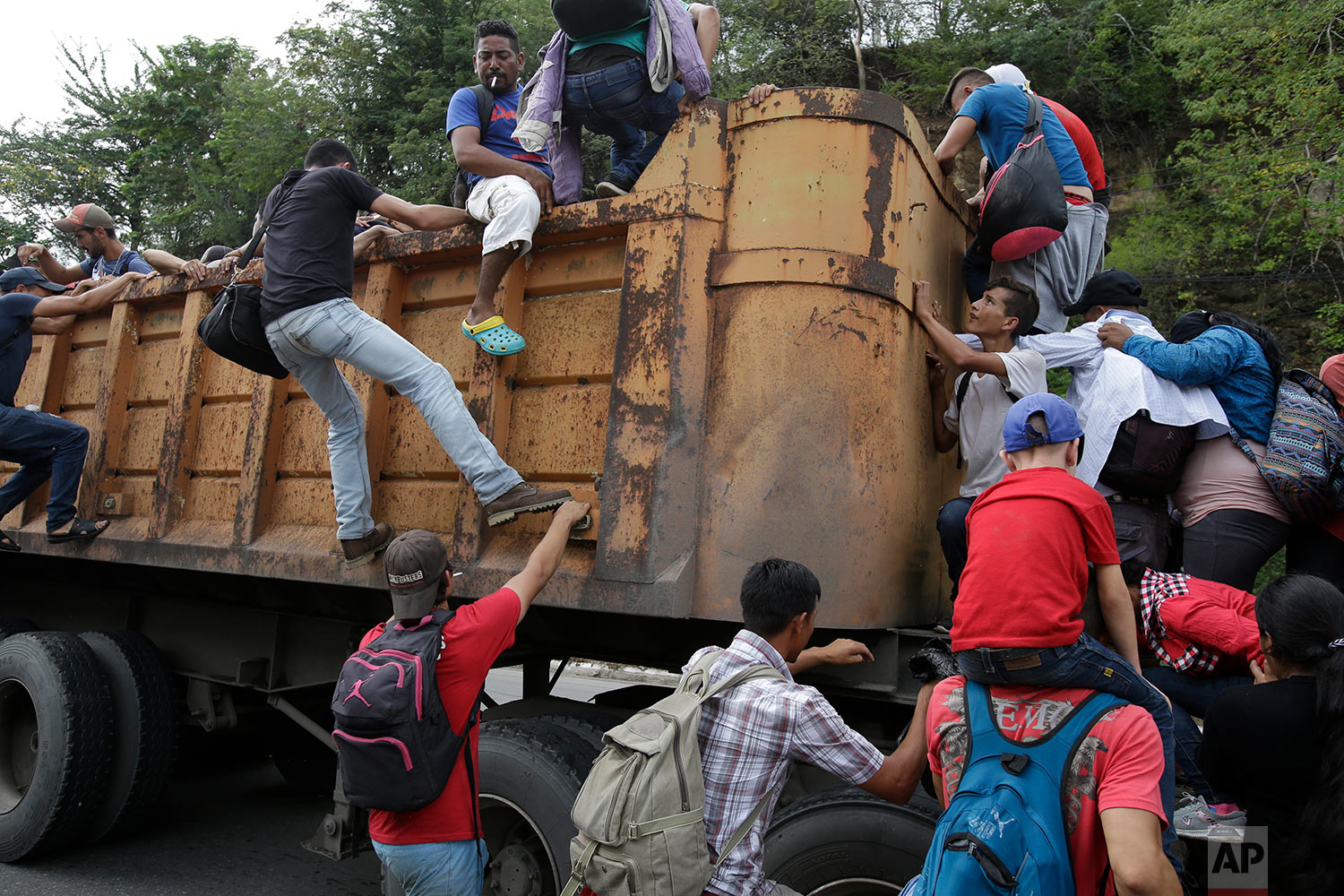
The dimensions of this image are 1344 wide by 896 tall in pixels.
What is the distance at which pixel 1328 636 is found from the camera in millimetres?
1978

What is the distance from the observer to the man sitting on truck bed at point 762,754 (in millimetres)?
2014

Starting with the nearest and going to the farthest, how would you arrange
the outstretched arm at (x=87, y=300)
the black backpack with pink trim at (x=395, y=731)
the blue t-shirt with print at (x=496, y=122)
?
the black backpack with pink trim at (x=395, y=731) → the blue t-shirt with print at (x=496, y=122) → the outstretched arm at (x=87, y=300)

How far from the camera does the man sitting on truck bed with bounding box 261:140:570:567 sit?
299 cm

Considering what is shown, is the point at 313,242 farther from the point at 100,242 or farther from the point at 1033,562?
the point at 100,242

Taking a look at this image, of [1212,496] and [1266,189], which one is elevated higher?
[1266,189]

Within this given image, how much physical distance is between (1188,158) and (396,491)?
608 inches

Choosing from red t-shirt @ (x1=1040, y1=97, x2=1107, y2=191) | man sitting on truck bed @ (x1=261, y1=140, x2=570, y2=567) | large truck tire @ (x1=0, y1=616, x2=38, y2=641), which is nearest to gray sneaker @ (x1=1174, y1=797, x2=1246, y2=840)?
man sitting on truck bed @ (x1=261, y1=140, x2=570, y2=567)

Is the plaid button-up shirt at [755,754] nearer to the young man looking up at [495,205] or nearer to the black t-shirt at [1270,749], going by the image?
the black t-shirt at [1270,749]

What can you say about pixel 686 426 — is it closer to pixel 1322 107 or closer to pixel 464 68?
pixel 1322 107

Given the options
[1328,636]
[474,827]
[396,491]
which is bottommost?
[474,827]

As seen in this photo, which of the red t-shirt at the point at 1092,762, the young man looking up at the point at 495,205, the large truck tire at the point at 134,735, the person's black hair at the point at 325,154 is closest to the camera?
the red t-shirt at the point at 1092,762

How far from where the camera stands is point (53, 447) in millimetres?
4297

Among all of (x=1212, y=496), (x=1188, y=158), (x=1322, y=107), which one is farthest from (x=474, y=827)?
(x=1188, y=158)

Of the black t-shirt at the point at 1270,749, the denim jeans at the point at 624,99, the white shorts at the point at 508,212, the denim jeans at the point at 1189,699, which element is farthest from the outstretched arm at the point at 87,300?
the black t-shirt at the point at 1270,749
